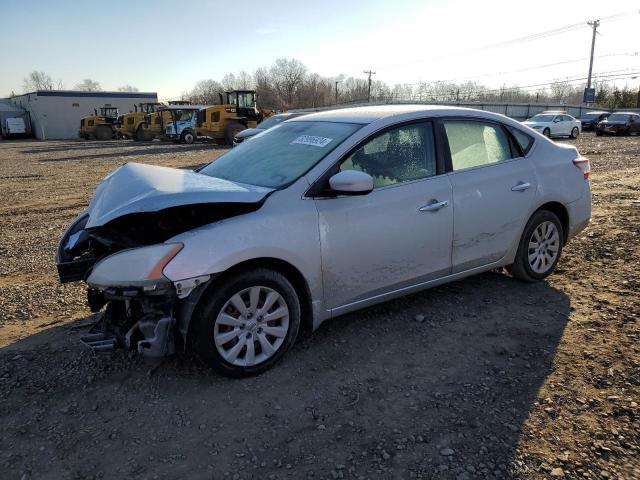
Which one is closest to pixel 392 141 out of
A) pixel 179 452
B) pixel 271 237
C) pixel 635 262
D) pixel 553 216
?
pixel 271 237

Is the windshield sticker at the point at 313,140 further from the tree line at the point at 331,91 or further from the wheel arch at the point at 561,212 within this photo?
the tree line at the point at 331,91

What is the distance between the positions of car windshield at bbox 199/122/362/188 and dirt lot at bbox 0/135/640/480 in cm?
131

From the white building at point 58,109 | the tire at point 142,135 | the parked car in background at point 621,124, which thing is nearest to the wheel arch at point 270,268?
the parked car in background at point 621,124

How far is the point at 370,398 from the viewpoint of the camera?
2.97 metres

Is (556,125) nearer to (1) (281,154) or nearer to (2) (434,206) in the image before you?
(2) (434,206)

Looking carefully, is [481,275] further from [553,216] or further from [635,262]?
[635,262]

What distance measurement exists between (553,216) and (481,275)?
91 cm

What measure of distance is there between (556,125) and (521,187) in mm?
26437

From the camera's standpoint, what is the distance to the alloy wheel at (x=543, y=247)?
178 inches

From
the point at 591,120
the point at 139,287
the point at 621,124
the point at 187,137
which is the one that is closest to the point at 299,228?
the point at 139,287

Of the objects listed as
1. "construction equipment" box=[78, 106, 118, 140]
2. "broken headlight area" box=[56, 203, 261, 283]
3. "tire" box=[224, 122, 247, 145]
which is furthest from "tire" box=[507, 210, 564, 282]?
"construction equipment" box=[78, 106, 118, 140]

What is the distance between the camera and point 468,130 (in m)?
4.17

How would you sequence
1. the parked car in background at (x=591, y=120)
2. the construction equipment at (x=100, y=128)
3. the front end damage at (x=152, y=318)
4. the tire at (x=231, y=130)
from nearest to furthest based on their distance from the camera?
the front end damage at (x=152, y=318) < the tire at (x=231, y=130) < the parked car in background at (x=591, y=120) < the construction equipment at (x=100, y=128)

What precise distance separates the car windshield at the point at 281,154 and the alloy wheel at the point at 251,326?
2.70 ft
